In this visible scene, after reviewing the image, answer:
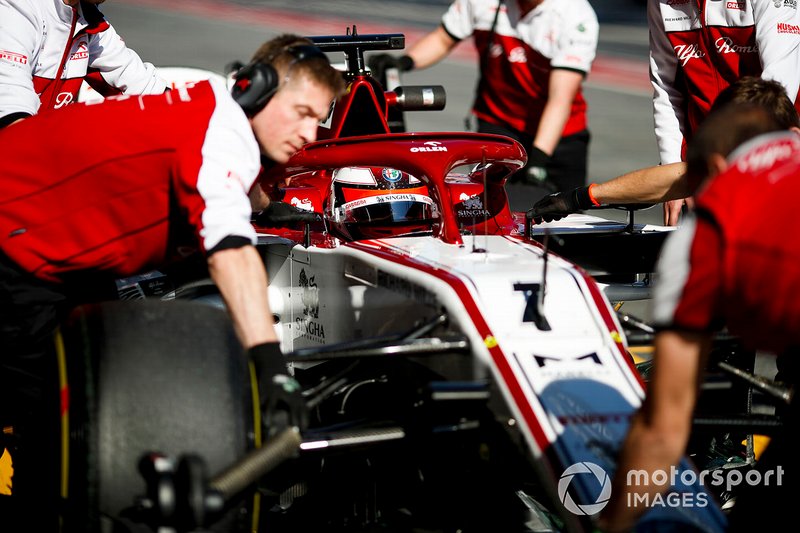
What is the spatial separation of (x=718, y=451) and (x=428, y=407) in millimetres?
1855

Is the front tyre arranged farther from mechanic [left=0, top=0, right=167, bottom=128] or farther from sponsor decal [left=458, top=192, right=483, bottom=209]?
sponsor decal [left=458, top=192, right=483, bottom=209]

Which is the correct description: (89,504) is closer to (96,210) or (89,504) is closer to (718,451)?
(96,210)

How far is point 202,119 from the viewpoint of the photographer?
297 centimetres

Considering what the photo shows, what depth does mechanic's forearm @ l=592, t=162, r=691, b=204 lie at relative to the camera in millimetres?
4207

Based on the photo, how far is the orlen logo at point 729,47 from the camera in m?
4.86

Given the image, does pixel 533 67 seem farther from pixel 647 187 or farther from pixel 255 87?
Answer: pixel 255 87

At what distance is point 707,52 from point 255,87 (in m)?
2.65

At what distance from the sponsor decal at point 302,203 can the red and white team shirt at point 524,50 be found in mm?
2301

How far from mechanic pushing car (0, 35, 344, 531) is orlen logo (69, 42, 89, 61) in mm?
1237

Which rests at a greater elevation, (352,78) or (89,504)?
(352,78)

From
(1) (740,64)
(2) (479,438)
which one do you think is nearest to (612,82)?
(1) (740,64)

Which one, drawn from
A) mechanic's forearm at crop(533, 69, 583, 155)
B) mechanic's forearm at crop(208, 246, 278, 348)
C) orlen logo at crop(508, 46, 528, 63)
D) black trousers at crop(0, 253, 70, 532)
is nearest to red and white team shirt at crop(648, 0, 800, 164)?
mechanic's forearm at crop(533, 69, 583, 155)

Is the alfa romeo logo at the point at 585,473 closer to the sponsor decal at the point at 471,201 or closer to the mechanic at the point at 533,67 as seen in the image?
the sponsor decal at the point at 471,201

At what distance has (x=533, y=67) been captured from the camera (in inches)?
251
